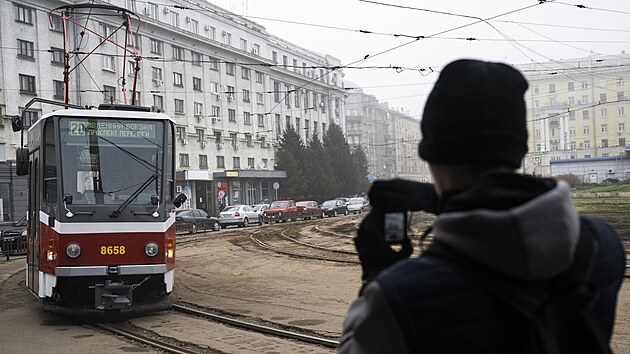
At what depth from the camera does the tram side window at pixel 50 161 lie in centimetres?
962

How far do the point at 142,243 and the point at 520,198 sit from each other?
8.70 metres

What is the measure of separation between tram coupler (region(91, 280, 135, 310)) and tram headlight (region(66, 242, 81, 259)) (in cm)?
53

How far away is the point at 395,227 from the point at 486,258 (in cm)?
35

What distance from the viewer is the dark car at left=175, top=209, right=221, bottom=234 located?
34562 millimetres

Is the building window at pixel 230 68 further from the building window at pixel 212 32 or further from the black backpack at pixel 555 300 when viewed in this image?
the black backpack at pixel 555 300

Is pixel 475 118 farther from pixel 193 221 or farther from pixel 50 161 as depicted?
pixel 193 221

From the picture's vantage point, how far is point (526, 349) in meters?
1.41

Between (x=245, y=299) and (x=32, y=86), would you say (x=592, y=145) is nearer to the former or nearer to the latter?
(x=32, y=86)

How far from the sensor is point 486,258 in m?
1.40

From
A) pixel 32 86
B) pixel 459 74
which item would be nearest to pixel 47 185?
pixel 459 74

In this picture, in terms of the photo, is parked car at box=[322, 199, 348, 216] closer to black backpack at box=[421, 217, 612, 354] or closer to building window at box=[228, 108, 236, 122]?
building window at box=[228, 108, 236, 122]

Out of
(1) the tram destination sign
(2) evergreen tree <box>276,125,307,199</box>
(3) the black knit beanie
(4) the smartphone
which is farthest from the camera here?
(2) evergreen tree <box>276,125,307,199</box>

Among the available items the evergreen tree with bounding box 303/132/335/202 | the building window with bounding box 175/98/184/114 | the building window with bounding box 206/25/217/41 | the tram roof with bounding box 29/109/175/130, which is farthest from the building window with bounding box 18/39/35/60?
the tram roof with bounding box 29/109/175/130

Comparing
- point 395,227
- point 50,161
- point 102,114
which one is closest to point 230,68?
point 102,114
